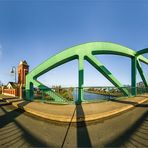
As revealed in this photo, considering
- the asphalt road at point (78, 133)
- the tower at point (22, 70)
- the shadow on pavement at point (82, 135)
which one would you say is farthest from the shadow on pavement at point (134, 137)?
the tower at point (22, 70)

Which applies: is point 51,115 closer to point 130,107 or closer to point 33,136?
point 33,136

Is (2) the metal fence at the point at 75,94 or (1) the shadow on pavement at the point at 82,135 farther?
(2) the metal fence at the point at 75,94

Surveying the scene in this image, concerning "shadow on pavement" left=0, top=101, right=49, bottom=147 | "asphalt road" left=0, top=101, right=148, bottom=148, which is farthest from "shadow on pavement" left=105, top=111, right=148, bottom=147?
"shadow on pavement" left=0, top=101, right=49, bottom=147

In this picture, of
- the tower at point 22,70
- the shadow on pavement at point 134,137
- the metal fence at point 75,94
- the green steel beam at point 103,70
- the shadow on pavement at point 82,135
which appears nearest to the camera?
the shadow on pavement at point 134,137

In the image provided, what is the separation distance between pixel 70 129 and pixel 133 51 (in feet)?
58.5

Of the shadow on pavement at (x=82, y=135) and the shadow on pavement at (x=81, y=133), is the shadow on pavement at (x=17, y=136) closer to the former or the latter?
the shadow on pavement at (x=81, y=133)

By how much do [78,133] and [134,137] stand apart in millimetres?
1887

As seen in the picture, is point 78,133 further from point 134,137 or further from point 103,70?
point 103,70

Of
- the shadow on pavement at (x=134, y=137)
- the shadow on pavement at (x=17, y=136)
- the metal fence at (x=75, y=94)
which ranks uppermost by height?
the metal fence at (x=75, y=94)

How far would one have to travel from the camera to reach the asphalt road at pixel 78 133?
4703 mm

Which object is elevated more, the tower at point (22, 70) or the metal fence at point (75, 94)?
the tower at point (22, 70)

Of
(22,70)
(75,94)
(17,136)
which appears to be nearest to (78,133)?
(17,136)

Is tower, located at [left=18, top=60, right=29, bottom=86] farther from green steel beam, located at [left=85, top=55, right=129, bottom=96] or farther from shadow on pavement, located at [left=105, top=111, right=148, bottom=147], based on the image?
shadow on pavement, located at [left=105, top=111, right=148, bottom=147]

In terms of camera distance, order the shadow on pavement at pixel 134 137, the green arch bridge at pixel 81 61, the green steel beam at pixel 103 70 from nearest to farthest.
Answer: the shadow on pavement at pixel 134 137 → the green arch bridge at pixel 81 61 → the green steel beam at pixel 103 70
